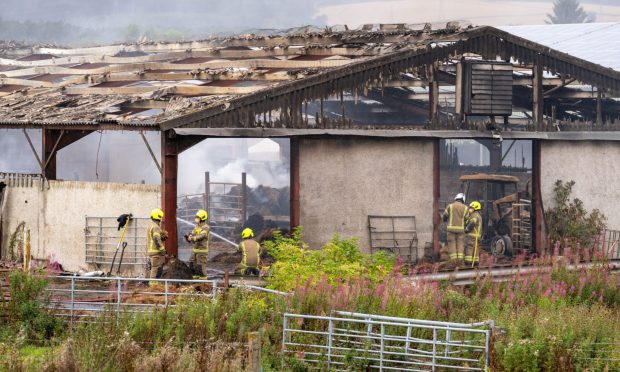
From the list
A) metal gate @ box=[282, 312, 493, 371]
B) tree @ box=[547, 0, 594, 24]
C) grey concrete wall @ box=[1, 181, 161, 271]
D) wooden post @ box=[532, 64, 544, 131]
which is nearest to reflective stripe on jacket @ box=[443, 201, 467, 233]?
wooden post @ box=[532, 64, 544, 131]

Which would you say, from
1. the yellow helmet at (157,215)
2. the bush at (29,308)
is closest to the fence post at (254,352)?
the bush at (29,308)

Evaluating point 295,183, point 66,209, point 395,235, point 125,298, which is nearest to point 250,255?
point 295,183

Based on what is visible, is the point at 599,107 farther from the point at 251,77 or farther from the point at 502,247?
the point at 251,77

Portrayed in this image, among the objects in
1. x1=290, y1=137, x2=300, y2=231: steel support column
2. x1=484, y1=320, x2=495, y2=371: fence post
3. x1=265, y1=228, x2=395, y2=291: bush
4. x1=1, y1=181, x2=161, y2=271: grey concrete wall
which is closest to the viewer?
x1=484, y1=320, x2=495, y2=371: fence post

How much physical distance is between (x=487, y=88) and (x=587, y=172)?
3.47m

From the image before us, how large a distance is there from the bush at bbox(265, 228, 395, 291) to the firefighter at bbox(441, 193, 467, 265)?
17.4 ft

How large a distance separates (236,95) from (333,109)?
7.99 meters

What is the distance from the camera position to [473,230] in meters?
24.3

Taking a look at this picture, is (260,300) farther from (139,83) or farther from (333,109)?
(333,109)

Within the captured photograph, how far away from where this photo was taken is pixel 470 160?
62.8m

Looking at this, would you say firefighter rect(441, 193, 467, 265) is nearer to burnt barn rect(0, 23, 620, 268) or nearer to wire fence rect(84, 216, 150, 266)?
burnt barn rect(0, 23, 620, 268)

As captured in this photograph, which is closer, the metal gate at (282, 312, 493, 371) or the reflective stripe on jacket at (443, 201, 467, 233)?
the metal gate at (282, 312, 493, 371)

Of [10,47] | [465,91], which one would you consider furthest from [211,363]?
[10,47]

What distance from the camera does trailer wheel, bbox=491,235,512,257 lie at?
2656 centimetres
